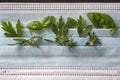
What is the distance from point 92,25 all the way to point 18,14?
305 millimetres

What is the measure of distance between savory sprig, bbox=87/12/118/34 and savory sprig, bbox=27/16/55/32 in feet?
0.51

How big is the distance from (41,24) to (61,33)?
0.29 ft

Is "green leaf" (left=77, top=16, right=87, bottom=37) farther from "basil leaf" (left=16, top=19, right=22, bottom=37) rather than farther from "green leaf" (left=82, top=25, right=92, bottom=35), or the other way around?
"basil leaf" (left=16, top=19, right=22, bottom=37)

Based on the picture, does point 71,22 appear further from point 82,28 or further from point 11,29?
point 11,29

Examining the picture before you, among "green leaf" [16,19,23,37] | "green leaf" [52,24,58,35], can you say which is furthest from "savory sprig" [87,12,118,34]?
"green leaf" [16,19,23,37]

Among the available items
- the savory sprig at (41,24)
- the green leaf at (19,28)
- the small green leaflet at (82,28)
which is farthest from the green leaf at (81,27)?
the green leaf at (19,28)

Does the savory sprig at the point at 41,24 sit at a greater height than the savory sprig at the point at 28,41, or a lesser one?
greater

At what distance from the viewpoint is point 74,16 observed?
776 mm

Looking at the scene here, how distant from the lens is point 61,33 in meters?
0.76

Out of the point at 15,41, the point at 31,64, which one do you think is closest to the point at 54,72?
the point at 31,64

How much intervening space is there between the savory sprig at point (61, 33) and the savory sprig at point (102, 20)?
111 mm

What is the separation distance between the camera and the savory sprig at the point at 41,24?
76 cm

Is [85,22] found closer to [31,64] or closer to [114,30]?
[114,30]

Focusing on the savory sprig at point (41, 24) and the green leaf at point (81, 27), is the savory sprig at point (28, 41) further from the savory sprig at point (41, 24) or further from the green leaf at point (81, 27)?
the green leaf at point (81, 27)
